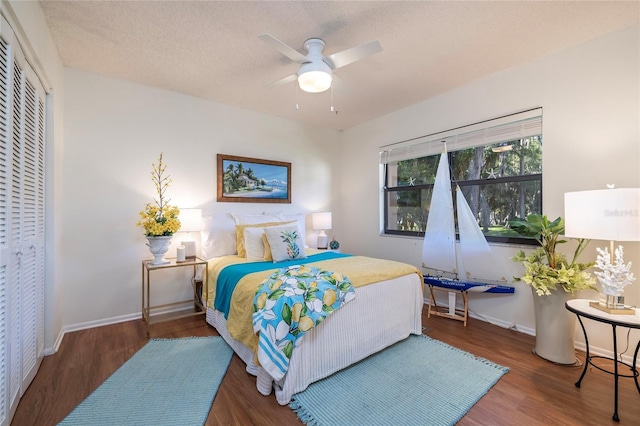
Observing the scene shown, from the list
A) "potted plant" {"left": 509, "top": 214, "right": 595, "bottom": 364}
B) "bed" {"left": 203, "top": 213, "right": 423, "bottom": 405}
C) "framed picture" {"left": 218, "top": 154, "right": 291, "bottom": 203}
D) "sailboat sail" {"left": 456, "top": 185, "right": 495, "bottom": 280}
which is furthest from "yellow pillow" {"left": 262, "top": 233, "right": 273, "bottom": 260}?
"potted plant" {"left": 509, "top": 214, "right": 595, "bottom": 364}

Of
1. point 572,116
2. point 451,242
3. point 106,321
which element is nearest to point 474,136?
point 572,116

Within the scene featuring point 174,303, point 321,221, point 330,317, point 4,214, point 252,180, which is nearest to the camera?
point 4,214

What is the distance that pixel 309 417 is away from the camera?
1.57m

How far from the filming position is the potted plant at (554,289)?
2.07 m

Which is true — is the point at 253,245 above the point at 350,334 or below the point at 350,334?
above

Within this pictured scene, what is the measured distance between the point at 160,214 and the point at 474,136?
3381mm

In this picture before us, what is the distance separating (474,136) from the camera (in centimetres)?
302

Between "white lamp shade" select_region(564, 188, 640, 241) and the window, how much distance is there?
0.87 m

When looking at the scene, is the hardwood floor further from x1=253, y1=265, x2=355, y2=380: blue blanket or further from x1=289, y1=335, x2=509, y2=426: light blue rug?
x1=253, y1=265, x2=355, y2=380: blue blanket

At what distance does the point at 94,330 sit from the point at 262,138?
2.80m

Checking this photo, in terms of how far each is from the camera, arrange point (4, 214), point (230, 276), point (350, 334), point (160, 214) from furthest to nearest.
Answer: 1. point (160, 214)
2. point (230, 276)
3. point (350, 334)
4. point (4, 214)

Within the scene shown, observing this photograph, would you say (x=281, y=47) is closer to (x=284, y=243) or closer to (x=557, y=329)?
(x=284, y=243)

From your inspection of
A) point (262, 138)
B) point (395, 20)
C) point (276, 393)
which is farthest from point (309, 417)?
point (262, 138)

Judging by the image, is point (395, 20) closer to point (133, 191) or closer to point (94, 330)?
point (133, 191)
